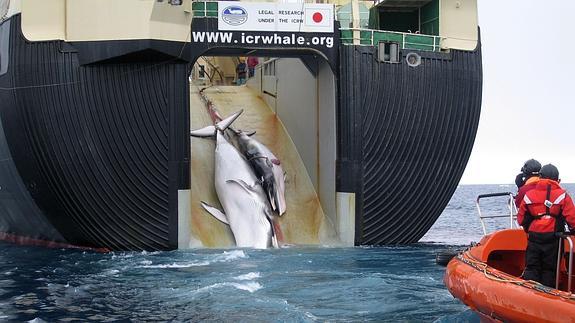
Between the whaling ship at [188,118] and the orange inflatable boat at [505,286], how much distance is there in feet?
25.1

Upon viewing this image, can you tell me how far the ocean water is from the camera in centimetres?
1161

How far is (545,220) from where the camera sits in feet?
30.5

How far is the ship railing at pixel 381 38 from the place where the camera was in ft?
62.1

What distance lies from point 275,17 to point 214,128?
3326mm

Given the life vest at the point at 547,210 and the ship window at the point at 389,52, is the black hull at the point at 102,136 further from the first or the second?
the life vest at the point at 547,210

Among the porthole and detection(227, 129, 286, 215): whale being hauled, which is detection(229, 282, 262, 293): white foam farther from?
the porthole

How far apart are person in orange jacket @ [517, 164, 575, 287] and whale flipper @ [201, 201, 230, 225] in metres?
10.5

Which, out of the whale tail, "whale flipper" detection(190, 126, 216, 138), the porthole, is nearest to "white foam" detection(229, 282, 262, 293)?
the porthole

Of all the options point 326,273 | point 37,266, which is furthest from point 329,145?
point 37,266

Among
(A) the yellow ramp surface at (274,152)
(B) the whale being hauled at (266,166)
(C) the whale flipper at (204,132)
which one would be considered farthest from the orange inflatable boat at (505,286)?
(C) the whale flipper at (204,132)

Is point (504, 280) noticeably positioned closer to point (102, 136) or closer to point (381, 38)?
point (102, 136)

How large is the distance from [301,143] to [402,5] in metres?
3.95

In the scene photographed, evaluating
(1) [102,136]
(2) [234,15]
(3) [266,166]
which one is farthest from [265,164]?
(1) [102,136]

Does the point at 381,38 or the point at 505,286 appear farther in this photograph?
the point at 381,38
